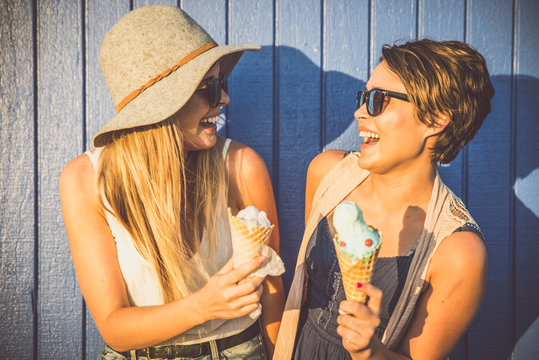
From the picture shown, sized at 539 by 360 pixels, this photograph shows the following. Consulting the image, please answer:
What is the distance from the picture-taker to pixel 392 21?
2.47m

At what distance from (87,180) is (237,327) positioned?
1123 millimetres

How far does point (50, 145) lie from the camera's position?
2406 millimetres

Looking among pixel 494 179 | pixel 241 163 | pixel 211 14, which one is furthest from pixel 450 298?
pixel 211 14

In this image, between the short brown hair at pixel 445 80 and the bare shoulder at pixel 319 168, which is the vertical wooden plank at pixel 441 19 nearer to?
the short brown hair at pixel 445 80

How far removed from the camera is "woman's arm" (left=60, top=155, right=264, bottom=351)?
5.15 feet

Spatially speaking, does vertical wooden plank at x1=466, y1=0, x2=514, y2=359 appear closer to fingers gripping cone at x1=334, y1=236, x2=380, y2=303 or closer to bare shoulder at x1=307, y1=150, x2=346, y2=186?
bare shoulder at x1=307, y1=150, x2=346, y2=186

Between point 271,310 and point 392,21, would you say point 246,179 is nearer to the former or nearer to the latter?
point 271,310

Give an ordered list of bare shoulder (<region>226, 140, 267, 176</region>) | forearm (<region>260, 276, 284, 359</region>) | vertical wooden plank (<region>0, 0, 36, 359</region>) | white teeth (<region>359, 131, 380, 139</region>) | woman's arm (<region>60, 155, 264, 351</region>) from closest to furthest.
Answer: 1. woman's arm (<region>60, 155, 264, 351</region>)
2. white teeth (<region>359, 131, 380, 139</region>)
3. bare shoulder (<region>226, 140, 267, 176</region>)
4. forearm (<region>260, 276, 284, 359</region>)
5. vertical wooden plank (<region>0, 0, 36, 359</region>)

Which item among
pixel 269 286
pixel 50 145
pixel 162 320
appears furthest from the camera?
pixel 50 145

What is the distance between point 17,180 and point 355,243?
91.7 inches

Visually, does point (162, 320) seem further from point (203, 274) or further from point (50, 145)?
point (50, 145)

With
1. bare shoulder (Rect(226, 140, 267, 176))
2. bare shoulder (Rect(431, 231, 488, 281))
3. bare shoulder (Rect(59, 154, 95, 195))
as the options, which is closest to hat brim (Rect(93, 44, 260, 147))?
bare shoulder (Rect(59, 154, 95, 195))

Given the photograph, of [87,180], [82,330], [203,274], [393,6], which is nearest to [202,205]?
[203,274]

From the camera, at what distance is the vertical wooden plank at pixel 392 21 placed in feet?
8.09
